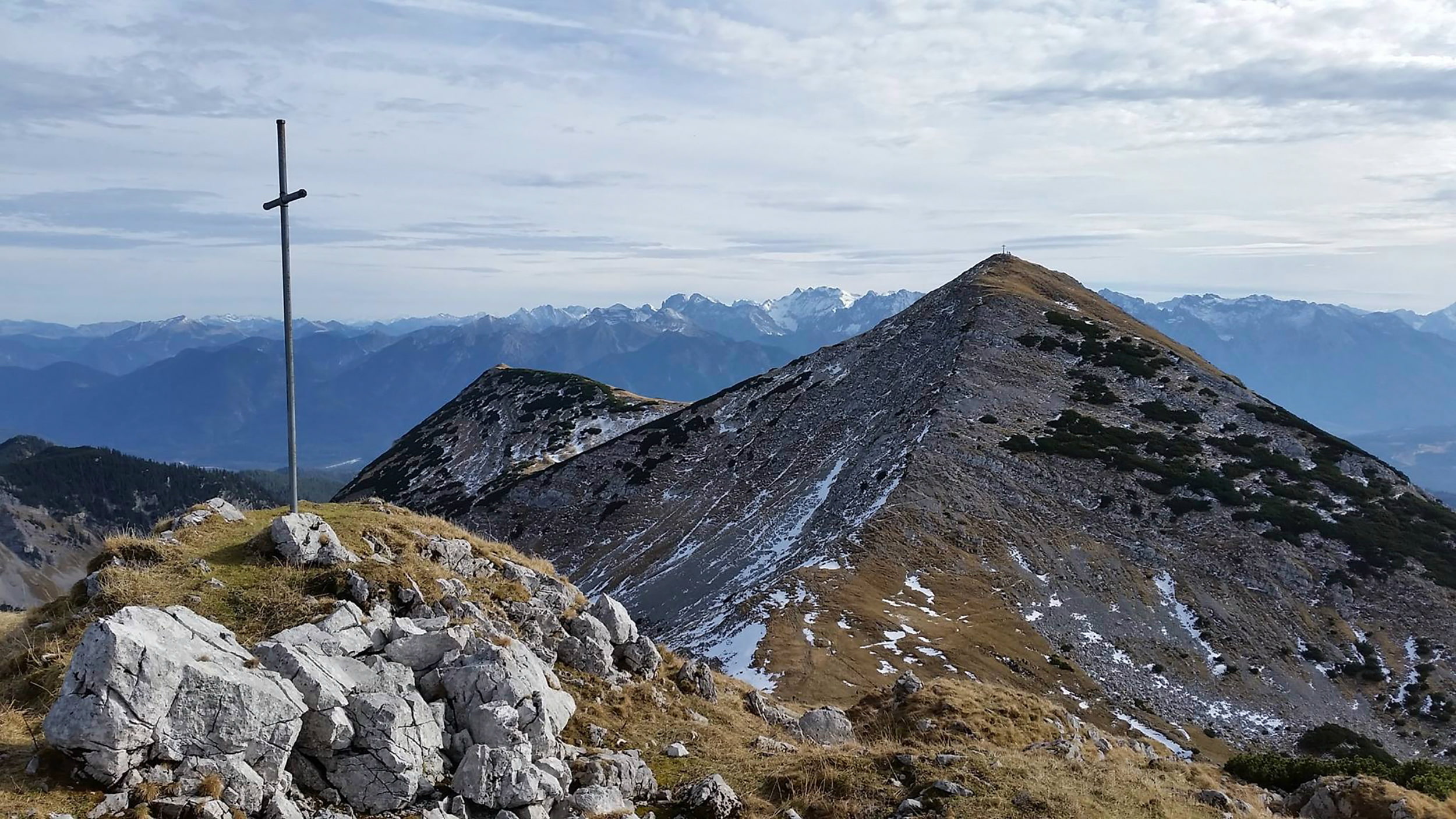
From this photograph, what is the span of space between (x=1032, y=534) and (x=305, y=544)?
50181mm

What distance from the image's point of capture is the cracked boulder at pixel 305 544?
51.3 feet

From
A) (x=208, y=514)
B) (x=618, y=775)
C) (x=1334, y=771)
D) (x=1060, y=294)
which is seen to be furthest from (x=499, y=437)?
(x=1334, y=771)

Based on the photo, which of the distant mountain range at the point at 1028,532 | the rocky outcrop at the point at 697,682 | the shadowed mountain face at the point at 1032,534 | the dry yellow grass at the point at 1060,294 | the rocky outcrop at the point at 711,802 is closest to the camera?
the rocky outcrop at the point at 711,802

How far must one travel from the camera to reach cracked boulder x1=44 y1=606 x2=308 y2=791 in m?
9.84

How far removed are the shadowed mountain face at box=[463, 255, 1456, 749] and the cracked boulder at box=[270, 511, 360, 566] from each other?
2037 cm

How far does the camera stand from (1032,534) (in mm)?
56250

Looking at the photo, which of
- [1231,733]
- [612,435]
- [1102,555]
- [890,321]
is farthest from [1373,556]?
[612,435]

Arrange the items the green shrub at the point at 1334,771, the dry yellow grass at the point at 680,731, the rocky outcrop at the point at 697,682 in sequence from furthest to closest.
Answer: the rocky outcrop at the point at 697,682, the green shrub at the point at 1334,771, the dry yellow grass at the point at 680,731

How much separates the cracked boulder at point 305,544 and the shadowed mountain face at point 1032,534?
20.4m

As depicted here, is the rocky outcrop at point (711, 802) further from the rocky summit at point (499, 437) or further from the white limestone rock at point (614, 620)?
the rocky summit at point (499, 437)

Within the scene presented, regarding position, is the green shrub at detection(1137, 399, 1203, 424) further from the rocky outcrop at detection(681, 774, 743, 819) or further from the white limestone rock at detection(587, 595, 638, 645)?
the rocky outcrop at detection(681, 774, 743, 819)

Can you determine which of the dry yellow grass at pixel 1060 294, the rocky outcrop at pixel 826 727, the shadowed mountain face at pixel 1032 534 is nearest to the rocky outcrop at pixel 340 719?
the rocky outcrop at pixel 826 727

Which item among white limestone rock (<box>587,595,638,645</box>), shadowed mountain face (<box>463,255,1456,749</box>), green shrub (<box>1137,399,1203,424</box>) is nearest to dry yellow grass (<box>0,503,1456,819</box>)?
white limestone rock (<box>587,595,638,645</box>)

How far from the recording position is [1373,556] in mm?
57531
